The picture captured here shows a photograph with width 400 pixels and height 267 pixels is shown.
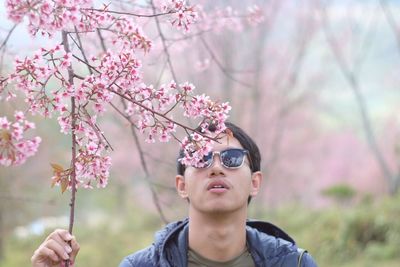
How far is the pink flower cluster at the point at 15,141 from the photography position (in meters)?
1.79

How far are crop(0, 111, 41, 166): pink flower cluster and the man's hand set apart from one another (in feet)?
0.89

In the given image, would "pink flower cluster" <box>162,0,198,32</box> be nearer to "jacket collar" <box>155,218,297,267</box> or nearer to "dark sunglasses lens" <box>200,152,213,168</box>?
"dark sunglasses lens" <box>200,152,213,168</box>

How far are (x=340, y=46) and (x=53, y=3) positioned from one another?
14424 millimetres

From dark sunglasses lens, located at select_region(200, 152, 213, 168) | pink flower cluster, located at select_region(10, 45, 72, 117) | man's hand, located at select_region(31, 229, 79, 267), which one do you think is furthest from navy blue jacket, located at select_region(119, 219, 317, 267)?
pink flower cluster, located at select_region(10, 45, 72, 117)

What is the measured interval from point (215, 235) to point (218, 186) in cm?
16

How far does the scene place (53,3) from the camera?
6.33ft

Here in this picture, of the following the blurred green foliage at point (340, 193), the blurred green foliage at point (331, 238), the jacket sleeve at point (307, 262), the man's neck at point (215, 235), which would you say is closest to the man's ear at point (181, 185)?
the man's neck at point (215, 235)

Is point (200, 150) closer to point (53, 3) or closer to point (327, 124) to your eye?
point (53, 3)

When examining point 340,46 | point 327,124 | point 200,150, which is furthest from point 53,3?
point 327,124

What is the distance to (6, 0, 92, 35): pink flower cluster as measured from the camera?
185 cm

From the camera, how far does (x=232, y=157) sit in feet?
8.05

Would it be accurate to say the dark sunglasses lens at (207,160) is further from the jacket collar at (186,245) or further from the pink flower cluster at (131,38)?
the pink flower cluster at (131,38)

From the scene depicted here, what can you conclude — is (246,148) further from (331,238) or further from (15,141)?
(331,238)

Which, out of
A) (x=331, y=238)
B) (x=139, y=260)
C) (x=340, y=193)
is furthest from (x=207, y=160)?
(x=340, y=193)
